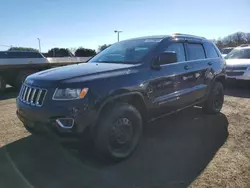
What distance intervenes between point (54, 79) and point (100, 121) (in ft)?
2.67

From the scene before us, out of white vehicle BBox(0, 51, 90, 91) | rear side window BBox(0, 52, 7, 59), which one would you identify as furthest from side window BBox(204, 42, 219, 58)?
rear side window BBox(0, 52, 7, 59)

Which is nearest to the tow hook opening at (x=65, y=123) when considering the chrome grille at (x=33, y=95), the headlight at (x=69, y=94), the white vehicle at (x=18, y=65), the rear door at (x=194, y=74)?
the headlight at (x=69, y=94)

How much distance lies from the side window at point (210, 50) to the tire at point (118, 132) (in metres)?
2.98

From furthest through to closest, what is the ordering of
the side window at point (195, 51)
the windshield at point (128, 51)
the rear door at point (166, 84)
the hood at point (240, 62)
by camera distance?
the hood at point (240, 62), the side window at point (195, 51), the windshield at point (128, 51), the rear door at point (166, 84)

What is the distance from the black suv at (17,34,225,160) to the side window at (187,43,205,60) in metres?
0.04

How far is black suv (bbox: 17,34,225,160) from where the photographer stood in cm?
316

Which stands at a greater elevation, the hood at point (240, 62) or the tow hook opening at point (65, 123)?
the hood at point (240, 62)

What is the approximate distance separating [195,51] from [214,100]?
1.38 m

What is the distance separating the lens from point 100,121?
3.33 metres

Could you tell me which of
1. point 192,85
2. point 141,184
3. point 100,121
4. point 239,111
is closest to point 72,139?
point 100,121

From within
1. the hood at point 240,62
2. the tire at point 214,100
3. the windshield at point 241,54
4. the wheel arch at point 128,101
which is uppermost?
the windshield at point 241,54

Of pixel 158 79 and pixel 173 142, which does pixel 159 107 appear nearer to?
pixel 158 79

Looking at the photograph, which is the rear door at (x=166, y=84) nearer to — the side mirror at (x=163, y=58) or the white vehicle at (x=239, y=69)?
the side mirror at (x=163, y=58)

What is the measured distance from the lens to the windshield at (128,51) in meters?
4.26
